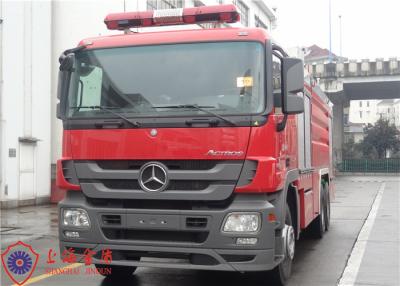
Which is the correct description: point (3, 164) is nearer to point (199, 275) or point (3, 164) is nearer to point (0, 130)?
point (0, 130)

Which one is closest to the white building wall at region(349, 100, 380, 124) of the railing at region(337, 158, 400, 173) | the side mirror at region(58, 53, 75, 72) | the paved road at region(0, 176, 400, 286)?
the railing at region(337, 158, 400, 173)

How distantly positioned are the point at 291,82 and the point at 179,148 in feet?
4.46

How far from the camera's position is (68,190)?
5938mm

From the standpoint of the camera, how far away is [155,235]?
558cm

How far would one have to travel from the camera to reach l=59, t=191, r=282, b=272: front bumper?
5.33 metres

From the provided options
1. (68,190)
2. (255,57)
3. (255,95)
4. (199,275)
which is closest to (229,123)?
(255,95)

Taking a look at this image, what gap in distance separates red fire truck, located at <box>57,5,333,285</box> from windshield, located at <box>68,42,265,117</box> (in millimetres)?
11

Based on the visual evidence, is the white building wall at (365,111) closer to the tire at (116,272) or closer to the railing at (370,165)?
the railing at (370,165)

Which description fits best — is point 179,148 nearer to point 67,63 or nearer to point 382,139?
point 67,63

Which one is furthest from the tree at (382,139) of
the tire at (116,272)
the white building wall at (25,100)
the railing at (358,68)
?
the tire at (116,272)

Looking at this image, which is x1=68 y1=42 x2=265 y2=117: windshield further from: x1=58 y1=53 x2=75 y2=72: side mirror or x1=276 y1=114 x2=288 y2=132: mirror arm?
x1=276 y1=114 x2=288 y2=132: mirror arm

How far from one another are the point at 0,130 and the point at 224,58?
12.2 m

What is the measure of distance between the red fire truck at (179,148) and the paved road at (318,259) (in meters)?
1.12

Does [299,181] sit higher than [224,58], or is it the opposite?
[224,58]
